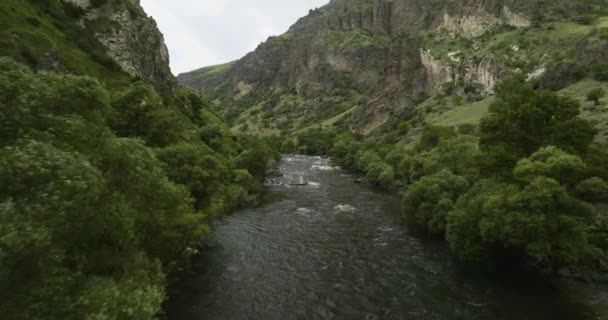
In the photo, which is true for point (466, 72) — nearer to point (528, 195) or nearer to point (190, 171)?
point (528, 195)

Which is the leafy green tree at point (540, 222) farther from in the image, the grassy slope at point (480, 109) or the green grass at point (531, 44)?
the green grass at point (531, 44)

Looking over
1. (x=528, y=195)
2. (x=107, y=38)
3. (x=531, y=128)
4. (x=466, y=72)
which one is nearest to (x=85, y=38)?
(x=107, y=38)

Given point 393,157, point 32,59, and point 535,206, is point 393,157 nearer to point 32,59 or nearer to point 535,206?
point 535,206

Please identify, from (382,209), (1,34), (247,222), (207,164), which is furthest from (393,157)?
(1,34)

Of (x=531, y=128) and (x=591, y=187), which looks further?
(x=531, y=128)

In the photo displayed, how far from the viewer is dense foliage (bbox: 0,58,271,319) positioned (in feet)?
41.0

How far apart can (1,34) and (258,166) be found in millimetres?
48167

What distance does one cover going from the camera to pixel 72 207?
48.0 ft

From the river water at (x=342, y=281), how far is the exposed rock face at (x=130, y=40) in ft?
175

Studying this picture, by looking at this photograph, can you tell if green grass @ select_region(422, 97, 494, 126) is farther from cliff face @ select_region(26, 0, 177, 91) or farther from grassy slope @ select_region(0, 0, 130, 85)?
grassy slope @ select_region(0, 0, 130, 85)

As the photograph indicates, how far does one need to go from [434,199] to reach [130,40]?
80.5 metres

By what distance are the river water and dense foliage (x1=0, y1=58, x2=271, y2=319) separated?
7.55m

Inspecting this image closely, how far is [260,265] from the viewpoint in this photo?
125 ft

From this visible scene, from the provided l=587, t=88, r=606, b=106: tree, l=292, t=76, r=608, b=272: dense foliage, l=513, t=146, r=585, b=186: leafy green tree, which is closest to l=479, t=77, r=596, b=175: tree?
l=292, t=76, r=608, b=272: dense foliage
